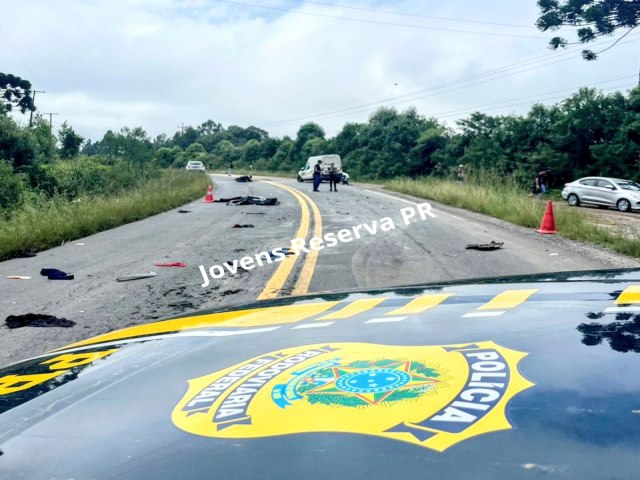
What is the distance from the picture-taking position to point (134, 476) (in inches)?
46.7

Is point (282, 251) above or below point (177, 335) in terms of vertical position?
below

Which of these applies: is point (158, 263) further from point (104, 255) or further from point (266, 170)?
point (266, 170)

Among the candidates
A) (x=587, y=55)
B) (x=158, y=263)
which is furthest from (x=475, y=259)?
(x=587, y=55)

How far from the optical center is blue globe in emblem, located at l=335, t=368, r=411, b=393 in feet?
4.72

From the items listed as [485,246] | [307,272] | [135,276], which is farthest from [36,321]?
[485,246]

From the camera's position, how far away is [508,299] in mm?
2381

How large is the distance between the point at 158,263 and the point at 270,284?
2.36 metres

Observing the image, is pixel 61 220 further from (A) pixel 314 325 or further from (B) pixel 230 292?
(A) pixel 314 325

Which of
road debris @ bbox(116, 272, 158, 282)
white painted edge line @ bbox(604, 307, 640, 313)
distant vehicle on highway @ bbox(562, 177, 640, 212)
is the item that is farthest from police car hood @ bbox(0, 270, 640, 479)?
distant vehicle on highway @ bbox(562, 177, 640, 212)

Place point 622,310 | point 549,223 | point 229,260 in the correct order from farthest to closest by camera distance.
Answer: point 549,223, point 229,260, point 622,310

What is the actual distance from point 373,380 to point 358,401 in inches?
4.9

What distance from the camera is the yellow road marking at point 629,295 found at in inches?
80.0
